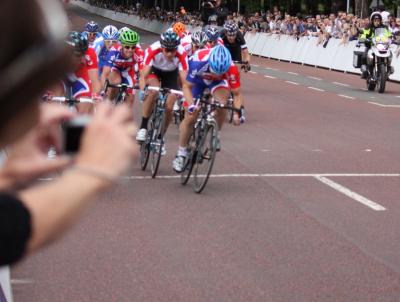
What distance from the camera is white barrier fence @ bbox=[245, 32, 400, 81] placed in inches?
1328

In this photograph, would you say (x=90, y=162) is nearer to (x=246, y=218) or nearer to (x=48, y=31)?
(x=48, y=31)

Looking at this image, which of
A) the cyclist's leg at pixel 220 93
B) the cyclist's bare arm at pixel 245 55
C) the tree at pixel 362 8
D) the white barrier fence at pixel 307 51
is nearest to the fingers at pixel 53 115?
the cyclist's leg at pixel 220 93

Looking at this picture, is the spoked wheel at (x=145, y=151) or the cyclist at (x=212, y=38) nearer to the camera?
the spoked wheel at (x=145, y=151)

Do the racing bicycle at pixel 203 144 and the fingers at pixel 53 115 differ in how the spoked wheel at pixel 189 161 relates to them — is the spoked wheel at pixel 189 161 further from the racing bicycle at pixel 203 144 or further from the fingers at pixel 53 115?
the fingers at pixel 53 115

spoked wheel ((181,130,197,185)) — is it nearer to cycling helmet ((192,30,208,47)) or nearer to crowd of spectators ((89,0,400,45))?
cycling helmet ((192,30,208,47))

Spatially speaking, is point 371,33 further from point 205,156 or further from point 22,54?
point 22,54

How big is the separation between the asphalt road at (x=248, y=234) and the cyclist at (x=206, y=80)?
50 centimetres

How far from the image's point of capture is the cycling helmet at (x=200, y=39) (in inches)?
693

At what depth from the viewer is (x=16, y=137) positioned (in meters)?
1.70

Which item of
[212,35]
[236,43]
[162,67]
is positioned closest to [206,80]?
[162,67]

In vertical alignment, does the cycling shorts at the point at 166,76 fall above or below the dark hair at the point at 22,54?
below

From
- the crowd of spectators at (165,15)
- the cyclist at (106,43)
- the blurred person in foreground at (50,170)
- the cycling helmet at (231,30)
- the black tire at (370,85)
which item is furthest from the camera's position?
the crowd of spectators at (165,15)

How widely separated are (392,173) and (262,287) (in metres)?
6.06

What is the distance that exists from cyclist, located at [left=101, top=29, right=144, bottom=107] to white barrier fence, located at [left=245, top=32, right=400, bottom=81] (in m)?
14.9
